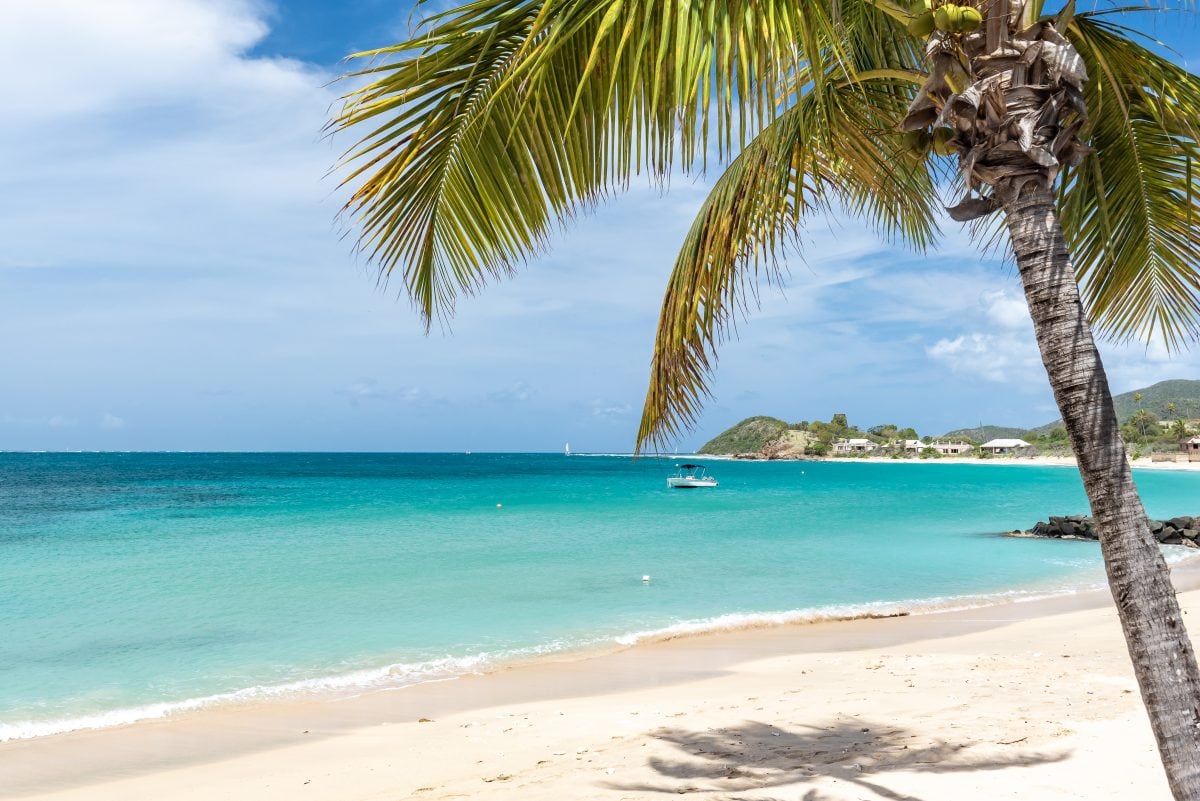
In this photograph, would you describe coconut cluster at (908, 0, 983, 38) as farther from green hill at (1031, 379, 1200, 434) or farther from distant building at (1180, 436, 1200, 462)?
green hill at (1031, 379, 1200, 434)

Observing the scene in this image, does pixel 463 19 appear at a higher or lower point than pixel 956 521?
higher

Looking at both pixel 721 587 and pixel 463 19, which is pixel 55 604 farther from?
pixel 463 19

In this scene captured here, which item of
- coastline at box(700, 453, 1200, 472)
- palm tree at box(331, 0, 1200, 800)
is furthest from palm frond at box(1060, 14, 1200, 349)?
coastline at box(700, 453, 1200, 472)

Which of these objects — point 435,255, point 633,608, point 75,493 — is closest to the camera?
point 435,255

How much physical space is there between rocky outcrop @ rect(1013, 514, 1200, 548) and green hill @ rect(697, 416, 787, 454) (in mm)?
123572

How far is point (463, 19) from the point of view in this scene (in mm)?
2715

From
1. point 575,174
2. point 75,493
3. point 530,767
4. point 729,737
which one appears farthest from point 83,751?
point 75,493

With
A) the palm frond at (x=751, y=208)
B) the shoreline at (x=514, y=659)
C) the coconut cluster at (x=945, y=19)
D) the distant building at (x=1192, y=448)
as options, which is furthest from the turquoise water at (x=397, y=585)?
the distant building at (x=1192, y=448)

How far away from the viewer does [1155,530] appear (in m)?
21.7

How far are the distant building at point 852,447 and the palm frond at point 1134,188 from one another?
507ft

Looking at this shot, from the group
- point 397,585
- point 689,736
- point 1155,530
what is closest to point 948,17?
point 689,736

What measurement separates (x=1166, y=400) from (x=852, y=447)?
5191cm

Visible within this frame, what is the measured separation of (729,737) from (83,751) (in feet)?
17.8

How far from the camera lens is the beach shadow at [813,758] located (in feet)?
14.6
